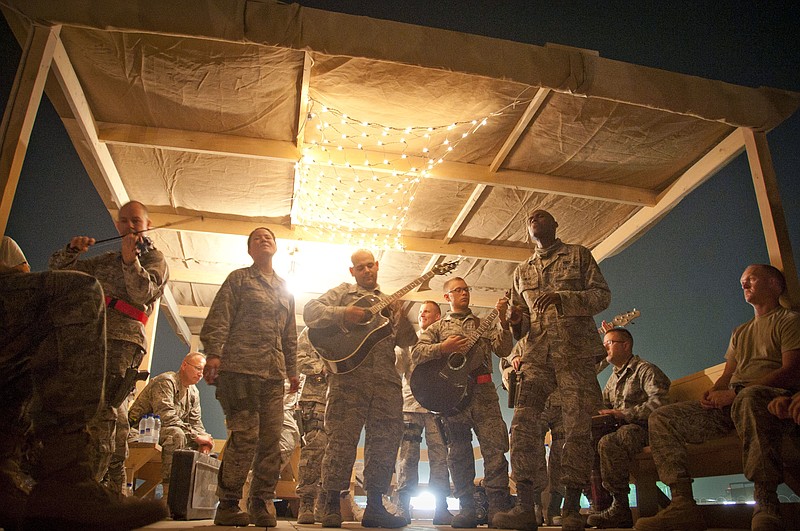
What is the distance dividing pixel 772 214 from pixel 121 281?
15.9 feet

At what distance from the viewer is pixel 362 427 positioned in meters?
3.83

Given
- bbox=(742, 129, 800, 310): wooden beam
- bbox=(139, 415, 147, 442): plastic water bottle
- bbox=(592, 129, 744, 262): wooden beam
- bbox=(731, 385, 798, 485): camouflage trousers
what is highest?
bbox=(592, 129, 744, 262): wooden beam

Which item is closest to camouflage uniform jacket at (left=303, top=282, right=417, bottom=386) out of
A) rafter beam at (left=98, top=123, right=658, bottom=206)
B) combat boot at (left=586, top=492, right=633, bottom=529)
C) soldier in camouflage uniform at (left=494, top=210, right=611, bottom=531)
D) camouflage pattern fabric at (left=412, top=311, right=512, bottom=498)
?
camouflage pattern fabric at (left=412, top=311, right=512, bottom=498)

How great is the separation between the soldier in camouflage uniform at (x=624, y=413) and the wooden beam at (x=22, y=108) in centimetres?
436

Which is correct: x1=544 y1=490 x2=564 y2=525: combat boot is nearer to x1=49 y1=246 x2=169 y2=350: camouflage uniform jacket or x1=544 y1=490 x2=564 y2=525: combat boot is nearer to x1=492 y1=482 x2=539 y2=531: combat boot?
x1=492 y1=482 x2=539 y2=531: combat boot

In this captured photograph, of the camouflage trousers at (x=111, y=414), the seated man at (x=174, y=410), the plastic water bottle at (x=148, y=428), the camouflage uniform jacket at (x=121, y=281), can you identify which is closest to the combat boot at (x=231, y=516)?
the camouflage trousers at (x=111, y=414)

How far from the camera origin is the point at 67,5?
3.50 m

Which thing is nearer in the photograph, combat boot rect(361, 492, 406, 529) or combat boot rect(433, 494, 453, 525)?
combat boot rect(361, 492, 406, 529)

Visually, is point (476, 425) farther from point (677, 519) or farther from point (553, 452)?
point (677, 519)

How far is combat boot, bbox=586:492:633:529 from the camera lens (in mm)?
3959

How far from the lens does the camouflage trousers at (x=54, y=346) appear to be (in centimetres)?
177

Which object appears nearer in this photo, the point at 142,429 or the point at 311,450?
the point at 311,450

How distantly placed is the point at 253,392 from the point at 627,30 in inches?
473

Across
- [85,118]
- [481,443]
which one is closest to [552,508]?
[481,443]
